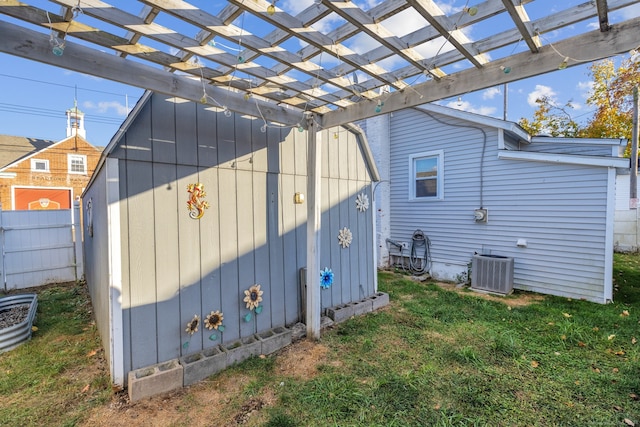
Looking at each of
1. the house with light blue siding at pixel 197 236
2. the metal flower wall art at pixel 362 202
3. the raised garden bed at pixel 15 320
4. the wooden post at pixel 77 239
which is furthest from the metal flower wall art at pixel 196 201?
the wooden post at pixel 77 239

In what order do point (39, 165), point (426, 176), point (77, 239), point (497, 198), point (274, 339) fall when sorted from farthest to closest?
point (39, 165), point (426, 176), point (77, 239), point (497, 198), point (274, 339)

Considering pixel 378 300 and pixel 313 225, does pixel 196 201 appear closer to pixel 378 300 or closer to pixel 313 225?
pixel 313 225

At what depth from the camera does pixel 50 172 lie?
46.0ft

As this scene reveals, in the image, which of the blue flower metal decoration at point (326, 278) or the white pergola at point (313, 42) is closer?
the white pergola at point (313, 42)

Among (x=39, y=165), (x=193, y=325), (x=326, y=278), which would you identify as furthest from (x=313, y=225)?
(x=39, y=165)

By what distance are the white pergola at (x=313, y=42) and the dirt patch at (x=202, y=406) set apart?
2.38 m

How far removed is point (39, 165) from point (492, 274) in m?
19.2

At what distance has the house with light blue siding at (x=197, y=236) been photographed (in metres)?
2.39

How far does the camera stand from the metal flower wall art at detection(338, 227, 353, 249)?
412cm

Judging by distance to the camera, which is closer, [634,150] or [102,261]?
[102,261]

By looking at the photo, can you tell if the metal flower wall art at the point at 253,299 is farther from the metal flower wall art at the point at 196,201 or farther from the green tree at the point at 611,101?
the green tree at the point at 611,101

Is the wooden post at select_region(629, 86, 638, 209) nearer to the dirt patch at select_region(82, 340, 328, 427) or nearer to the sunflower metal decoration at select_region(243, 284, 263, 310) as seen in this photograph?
the dirt patch at select_region(82, 340, 328, 427)

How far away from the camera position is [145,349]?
8.14 feet

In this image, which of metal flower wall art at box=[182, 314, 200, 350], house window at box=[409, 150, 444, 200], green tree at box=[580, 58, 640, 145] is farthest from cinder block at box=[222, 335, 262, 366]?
green tree at box=[580, 58, 640, 145]
